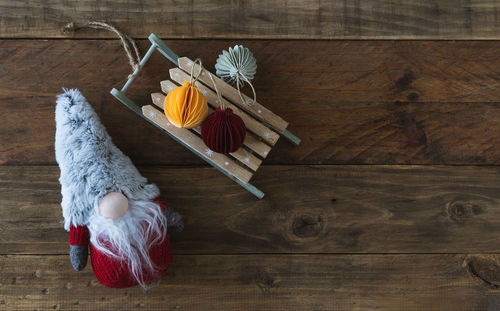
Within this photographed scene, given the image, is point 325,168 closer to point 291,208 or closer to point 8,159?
point 291,208

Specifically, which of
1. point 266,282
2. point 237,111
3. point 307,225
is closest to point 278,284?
point 266,282

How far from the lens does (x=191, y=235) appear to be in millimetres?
884

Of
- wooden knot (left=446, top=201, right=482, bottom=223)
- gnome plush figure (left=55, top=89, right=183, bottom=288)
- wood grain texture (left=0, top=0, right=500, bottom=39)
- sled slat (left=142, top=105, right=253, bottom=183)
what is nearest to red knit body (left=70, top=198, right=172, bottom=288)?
gnome plush figure (left=55, top=89, right=183, bottom=288)

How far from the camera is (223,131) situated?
2.43 ft

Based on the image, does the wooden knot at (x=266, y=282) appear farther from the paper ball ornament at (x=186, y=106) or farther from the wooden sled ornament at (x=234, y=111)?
the paper ball ornament at (x=186, y=106)

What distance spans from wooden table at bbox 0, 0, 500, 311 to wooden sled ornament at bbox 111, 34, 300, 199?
0.23ft

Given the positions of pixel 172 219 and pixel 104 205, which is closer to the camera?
pixel 104 205

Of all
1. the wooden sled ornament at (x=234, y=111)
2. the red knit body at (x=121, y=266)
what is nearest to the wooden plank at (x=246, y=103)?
the wooden sled ornament at (x=234, y=111)

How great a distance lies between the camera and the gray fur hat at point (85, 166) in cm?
73

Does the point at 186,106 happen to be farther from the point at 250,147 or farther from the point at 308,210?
the point at 308,210

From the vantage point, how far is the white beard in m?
0.73

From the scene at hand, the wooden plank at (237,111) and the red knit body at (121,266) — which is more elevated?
the wooden plank at (237,111)

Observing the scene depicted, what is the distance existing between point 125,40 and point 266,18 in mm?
318

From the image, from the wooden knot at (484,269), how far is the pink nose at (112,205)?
75cm
